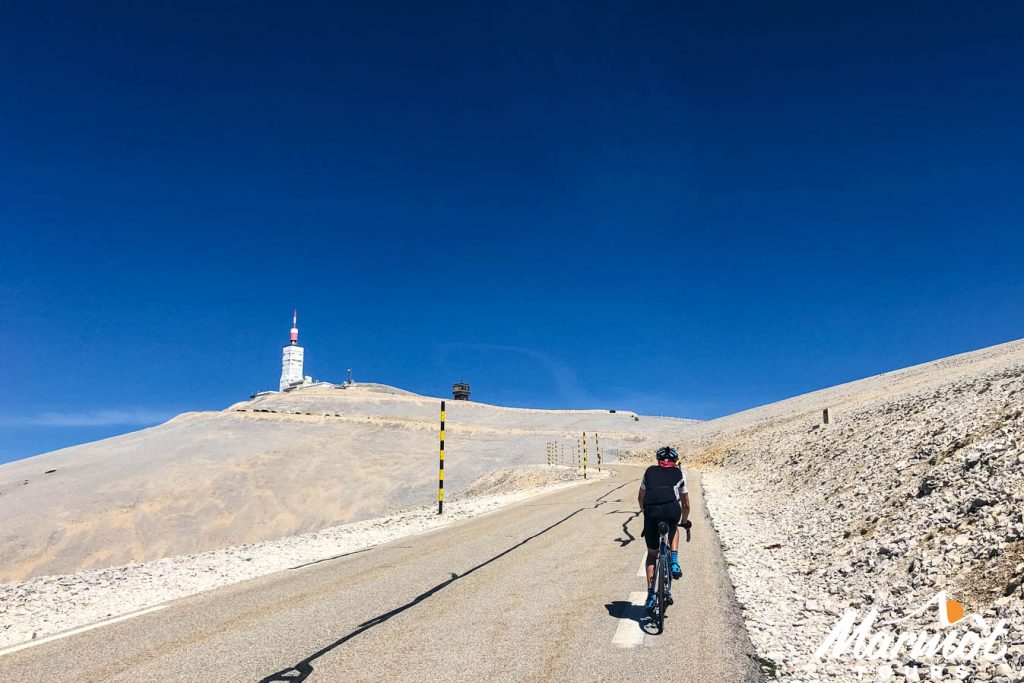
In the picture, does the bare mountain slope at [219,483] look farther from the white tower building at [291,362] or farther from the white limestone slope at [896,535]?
the white tower building at [291,362]

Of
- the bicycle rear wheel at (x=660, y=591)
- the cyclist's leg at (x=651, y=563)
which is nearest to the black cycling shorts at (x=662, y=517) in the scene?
the cyclist's leg at (x=651, y=563)

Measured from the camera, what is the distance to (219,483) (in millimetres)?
39969

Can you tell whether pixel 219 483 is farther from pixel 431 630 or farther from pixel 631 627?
pixel 631 627

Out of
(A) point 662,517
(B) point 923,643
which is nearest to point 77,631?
(A) point 662,517

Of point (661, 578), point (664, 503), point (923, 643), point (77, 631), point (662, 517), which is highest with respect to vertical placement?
point (664, 503)

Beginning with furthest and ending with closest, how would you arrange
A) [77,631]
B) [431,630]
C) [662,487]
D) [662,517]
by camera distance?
1. [662,487]
2. [662,517]
3. [77,631]
4. [431,630]

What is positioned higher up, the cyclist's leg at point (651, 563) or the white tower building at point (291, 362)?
the white tower building at point (291, 362)

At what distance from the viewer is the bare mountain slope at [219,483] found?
3069cm

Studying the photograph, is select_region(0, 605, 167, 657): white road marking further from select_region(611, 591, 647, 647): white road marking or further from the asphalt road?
select_region(611, 591, 647, 647): white road marking

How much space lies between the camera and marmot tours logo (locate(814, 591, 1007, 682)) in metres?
5.50

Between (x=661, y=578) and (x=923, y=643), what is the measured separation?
8.58 feet

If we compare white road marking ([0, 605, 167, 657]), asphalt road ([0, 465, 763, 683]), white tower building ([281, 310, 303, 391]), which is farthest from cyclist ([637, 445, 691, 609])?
white tower building ([281, 310, 303, 391])

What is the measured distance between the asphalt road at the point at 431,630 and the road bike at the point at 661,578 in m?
0.18

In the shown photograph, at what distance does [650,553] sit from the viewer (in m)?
7.50
